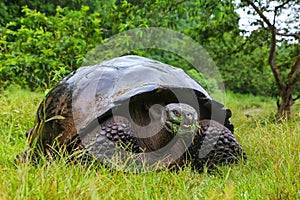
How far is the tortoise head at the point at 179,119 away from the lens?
6.25 ft

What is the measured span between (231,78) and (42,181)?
11.3 metres

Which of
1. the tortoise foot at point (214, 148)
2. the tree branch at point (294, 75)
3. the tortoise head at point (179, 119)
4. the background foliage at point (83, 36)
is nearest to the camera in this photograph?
the tortoise head at point (179, 119)

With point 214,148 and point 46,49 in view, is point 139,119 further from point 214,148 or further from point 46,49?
point 46,49

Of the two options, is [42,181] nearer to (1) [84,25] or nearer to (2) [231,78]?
(1) [84,25]

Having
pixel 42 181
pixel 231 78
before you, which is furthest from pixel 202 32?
pixel 231 78

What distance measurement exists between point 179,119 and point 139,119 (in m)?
0.31

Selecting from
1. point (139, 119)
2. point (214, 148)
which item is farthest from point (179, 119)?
point (214, 148)

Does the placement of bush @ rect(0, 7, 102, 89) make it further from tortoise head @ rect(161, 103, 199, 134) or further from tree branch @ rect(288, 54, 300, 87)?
tortoise head @ rect(161, 103, 199, 134)

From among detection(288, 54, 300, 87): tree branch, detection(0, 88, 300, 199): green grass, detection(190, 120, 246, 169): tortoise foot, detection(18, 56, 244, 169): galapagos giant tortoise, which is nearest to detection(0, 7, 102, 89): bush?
detection(288, 54, 300, 87): tree branch

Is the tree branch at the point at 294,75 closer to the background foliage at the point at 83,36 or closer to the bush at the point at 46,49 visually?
the background foliage at the point at 83,36

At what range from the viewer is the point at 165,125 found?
6.41ft

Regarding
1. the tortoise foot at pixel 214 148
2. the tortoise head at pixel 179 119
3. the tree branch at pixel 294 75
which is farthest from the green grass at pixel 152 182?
the tree branch at pixel 294 75

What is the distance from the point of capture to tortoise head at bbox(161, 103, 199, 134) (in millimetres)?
1904

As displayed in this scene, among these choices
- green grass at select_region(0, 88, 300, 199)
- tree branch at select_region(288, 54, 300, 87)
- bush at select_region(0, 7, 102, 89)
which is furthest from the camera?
bush at select_region(0, 7, 102, 89)
